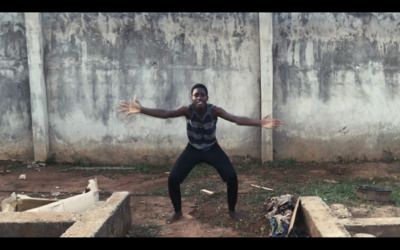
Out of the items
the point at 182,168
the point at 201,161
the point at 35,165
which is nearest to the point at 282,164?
the point at 201,161

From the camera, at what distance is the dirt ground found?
4.45 meters

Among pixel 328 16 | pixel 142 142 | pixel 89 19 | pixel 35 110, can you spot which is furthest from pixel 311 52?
pixel 35 110

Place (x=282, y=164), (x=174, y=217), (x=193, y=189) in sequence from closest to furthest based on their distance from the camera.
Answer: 1. (x=174, y=217)
2. (x=193, y=189)
3. (x=282, y=164)

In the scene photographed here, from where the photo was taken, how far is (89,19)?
754cm

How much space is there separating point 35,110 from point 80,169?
1.53 meters

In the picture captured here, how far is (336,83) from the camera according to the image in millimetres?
7555

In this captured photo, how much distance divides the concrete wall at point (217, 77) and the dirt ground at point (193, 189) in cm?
57

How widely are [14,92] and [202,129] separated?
5.14 meters

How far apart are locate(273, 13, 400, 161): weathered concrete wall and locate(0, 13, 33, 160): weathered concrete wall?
518 centimetres

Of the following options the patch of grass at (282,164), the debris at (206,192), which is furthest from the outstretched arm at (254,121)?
the patch of grass at (282,164)

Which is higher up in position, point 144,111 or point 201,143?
point 144,111

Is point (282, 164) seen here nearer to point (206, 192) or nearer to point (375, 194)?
point (206, 192)

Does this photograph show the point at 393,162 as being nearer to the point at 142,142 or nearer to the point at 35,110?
the point at 142,142

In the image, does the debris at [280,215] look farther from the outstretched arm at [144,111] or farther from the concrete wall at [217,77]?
the concrete wall at [217,77]
